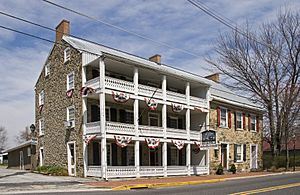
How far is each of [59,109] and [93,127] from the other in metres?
5.90

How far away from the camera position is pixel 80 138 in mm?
26703

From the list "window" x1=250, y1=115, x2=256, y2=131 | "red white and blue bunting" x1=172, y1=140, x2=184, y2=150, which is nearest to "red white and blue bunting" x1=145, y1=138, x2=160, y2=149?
"red white and blue bunting" x1=172, y1=140, x2=184, y2=150

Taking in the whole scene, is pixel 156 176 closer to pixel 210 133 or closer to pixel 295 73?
pixel 210 133

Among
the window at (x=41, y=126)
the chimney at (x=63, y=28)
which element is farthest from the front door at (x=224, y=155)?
the chimney at (x=63, y=28)

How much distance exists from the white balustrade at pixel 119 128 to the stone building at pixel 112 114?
0.07 metres

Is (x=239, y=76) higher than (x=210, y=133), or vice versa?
(x=239, y=76)

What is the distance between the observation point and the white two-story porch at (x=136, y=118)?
25.3 metres

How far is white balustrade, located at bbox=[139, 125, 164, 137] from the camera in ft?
89.9

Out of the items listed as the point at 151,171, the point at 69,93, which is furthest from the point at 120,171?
the point at 69,93

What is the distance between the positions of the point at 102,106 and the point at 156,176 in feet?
22.2

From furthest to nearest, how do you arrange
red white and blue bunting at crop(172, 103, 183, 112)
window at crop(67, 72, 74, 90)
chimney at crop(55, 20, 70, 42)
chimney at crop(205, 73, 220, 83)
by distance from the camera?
1. chimney at crop(205, 73, 220, 83)
2. chimney at crop(55, 20, 70, 42)
3. red white and blue bunting at crop(172, 103, 183, 112)
4. window at crop(67, 72, 74, 90)

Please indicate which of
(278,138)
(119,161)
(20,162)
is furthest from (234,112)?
(20,162)

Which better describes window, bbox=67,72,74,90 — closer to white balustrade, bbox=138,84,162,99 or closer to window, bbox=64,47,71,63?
window, bbox=64,47,71,63

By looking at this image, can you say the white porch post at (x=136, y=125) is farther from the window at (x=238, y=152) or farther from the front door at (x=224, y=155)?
the window at (x=238, y=152)
